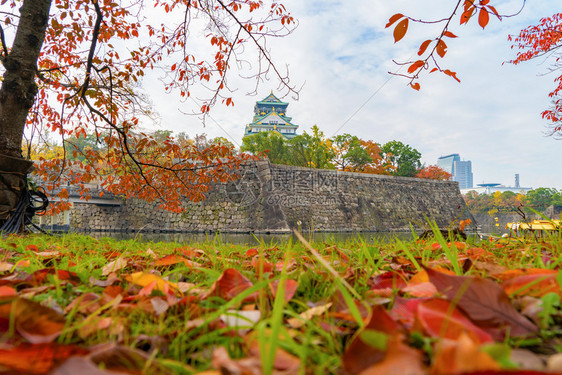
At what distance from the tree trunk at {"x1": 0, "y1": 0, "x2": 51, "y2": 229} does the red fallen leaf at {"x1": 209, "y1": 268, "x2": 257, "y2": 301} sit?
2.95 metres

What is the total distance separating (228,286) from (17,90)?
3078 millimetres

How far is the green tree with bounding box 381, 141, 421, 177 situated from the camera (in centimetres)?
2588

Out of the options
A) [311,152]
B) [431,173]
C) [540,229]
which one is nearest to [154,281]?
[540,229]

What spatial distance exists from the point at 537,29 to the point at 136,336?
27.9 feet

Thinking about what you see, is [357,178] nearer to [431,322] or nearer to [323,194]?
[323,194]

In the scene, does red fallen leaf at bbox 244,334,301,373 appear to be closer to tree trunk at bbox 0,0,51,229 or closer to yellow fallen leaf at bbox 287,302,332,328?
yellow fallen leaf at bbox 287,302,332,328

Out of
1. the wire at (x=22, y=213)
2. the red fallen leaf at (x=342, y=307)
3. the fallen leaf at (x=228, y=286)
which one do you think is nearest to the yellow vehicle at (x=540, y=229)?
the red fallen leaf at (x=342, y=307)

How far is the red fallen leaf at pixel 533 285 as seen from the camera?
648 mm

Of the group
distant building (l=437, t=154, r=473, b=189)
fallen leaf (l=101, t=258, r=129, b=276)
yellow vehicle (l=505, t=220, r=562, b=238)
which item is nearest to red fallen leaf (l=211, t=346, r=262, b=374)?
fallen leaf (l=101, t=258, r=129, b=276)

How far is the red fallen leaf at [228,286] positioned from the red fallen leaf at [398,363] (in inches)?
17.8

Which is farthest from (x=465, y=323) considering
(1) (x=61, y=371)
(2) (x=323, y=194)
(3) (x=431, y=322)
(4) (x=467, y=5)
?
(2) (x=323, y=194)

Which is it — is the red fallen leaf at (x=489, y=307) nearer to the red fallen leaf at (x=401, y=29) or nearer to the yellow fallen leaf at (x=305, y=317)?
the yellow fallen leaf at (x=305, y=317)

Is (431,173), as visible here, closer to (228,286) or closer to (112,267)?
(112,267)

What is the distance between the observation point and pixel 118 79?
3.81m
